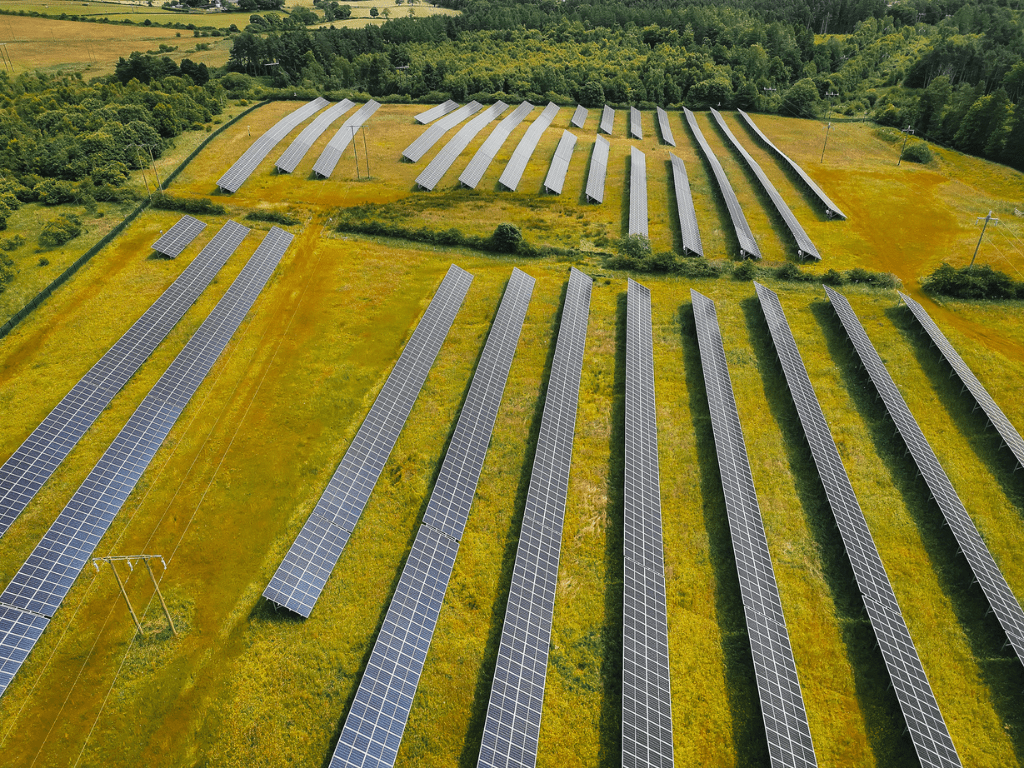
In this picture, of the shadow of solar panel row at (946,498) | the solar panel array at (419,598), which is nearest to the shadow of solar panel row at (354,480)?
the solar panel array at (419,598)

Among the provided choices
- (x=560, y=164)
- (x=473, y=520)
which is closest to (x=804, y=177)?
(x=560, y=164)

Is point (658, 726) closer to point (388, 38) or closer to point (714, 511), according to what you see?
point (714, 511)

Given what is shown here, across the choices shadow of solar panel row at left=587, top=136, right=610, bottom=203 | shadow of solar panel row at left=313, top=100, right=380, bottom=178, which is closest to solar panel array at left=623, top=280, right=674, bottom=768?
shadow of solar panel row at left=587, top=136, right=610, bottom=203

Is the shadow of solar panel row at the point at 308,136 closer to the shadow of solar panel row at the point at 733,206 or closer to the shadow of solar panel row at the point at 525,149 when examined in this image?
the shadow of solar panel row at the point at 525,149

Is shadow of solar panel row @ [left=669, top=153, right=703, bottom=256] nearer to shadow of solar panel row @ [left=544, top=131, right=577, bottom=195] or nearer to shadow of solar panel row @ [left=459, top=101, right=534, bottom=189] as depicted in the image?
shadow of solar panel row @ [left=544, top=131, right=577, bottom=195]

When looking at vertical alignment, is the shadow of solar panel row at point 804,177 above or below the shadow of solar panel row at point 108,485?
above
